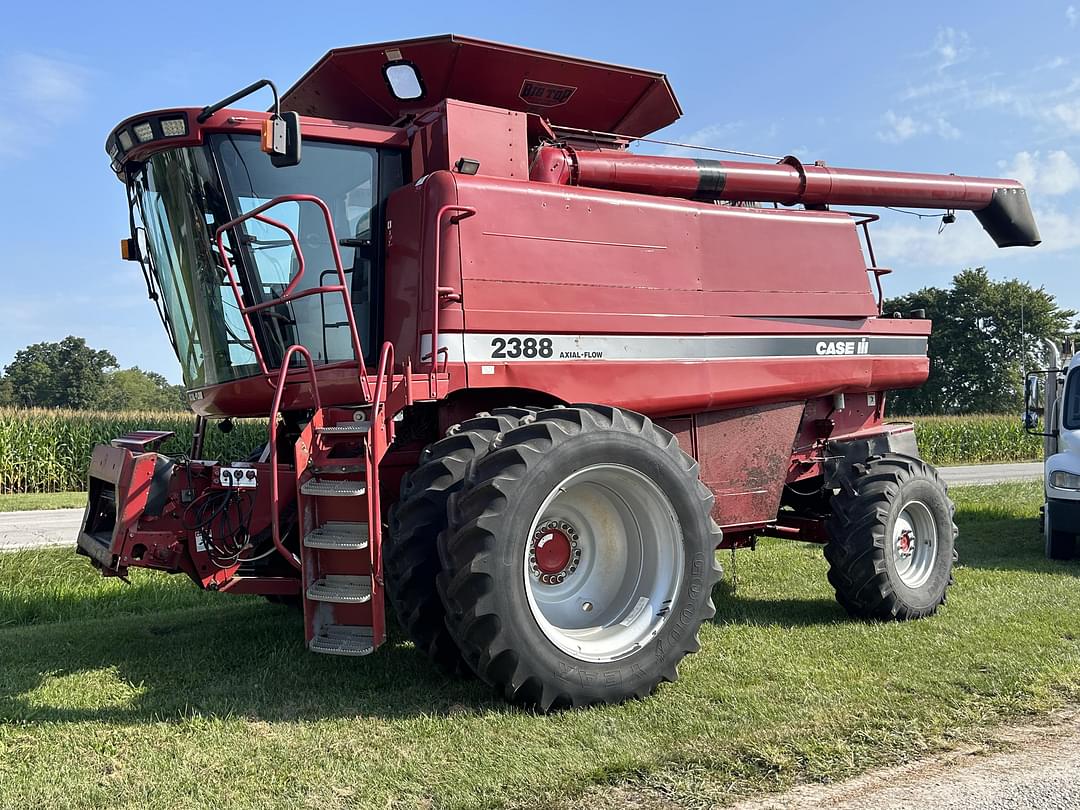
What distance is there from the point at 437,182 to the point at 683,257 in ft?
5.65

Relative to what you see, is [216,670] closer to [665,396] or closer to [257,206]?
[257,206]

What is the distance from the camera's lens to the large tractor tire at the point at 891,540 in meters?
6.01

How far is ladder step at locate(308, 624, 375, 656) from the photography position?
404 cm

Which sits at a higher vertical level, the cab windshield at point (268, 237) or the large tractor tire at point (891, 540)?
the cab windshield at point (268, 237)

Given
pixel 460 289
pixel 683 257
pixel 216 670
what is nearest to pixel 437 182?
pixel 460 289

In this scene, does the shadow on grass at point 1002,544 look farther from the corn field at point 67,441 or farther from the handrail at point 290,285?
the corn field at point 67,441

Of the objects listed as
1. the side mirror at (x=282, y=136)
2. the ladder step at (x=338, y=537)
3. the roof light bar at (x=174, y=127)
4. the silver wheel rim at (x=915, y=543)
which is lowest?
the silver wheel rim at (x=915, y=543)

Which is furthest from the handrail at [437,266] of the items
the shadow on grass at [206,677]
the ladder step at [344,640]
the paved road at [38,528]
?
the paved road at [38,528]

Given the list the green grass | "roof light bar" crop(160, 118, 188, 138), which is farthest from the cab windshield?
the green grass

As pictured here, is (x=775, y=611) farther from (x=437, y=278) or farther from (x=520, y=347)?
(x=437, y=278)

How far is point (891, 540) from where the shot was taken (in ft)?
19.9

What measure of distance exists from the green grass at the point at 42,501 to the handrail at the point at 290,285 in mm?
14219

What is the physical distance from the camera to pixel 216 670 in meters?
4.95

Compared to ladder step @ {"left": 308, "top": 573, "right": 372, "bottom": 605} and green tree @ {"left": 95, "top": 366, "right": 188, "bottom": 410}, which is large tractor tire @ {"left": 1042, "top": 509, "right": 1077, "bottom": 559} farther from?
green tree @ {"left": 95, "top": 366, "right": 188, "bottom": 410}
